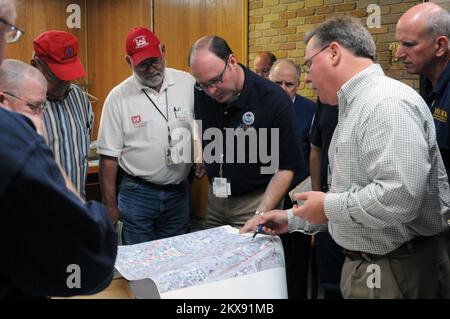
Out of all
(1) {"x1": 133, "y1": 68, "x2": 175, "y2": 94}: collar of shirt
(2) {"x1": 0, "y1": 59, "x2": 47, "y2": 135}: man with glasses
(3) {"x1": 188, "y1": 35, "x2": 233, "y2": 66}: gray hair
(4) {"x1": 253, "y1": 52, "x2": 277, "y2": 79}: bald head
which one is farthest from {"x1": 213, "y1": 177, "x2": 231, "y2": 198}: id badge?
(4) {"x1": 253, "y1": 52, "x2": 277, "y2": 79}: bald head

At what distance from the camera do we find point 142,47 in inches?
106

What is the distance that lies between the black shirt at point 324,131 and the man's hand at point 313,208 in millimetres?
873

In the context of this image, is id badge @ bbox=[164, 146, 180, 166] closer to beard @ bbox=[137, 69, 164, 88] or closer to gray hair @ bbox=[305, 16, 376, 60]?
beard @ bbox=[137, 69, 164, 88]

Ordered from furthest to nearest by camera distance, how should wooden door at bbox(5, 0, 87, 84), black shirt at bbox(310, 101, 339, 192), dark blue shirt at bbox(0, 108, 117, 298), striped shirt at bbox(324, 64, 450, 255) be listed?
wooden door at bbox(5, 0, 87, 84)
black shirt at bbox(310, 101, 339, 192)
striped shirt at bbox(324, 64, 450, 255)
dark blue shirt at bbox(0, 108, 117, 298)

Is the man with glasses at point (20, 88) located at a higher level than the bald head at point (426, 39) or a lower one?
lower

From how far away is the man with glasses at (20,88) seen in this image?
1.86 metres

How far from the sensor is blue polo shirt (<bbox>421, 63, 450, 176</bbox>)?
2.07m

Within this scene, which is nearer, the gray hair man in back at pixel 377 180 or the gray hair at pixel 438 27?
the gray hair man in back at pixel 377 180

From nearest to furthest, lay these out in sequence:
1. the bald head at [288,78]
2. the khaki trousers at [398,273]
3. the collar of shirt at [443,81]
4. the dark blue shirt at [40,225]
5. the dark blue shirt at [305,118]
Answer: the dark blue shirt at [40,225] → the khaki trousers at [398,273] → the collar of shirt at [443,81] → the dark blue shirt at [305,118] → the bald head at [288,78]

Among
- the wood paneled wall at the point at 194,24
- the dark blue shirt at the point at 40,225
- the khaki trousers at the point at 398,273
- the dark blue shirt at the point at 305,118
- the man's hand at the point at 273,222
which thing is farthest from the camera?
the wood paneled wall at the point at 194,24

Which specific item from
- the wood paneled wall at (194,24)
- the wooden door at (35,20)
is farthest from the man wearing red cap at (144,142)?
the wooden door at (35,20)

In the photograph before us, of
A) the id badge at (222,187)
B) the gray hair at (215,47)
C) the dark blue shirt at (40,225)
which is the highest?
the gray hair at (215,47)

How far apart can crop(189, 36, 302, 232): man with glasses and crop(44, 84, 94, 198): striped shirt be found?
65cm

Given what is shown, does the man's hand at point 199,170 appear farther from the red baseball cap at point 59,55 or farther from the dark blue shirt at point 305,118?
the red baseball cap at point 59,55
